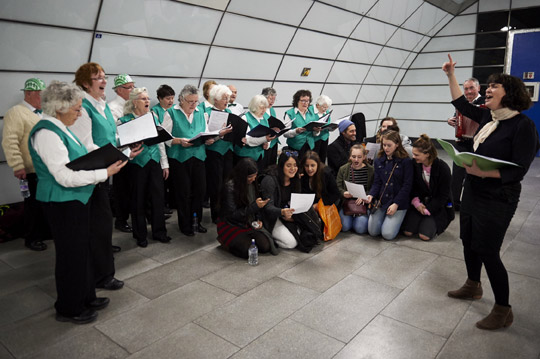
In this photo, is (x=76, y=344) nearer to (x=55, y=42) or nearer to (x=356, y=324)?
(x=356, y=324)

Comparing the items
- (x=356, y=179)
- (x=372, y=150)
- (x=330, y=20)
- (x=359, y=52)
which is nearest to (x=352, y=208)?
(x=356, y=179)

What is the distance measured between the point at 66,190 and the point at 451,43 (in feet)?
44.7

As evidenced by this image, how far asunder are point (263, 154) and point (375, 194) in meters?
1.77

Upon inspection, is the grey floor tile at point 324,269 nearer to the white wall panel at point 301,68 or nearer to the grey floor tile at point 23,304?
the grey floor tile at point 23,304

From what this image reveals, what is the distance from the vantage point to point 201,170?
5191mm

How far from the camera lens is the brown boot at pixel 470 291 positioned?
3504mm

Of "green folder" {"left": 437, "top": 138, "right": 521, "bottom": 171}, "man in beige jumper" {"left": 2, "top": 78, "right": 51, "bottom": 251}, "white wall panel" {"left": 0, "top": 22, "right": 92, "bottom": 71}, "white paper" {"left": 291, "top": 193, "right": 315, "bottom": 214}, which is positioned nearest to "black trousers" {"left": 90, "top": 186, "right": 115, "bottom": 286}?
"man in beige jumper" {"left": 2, "top": 78, "right": 51, "bottom": 251}

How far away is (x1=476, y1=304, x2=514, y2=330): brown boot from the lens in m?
3.07

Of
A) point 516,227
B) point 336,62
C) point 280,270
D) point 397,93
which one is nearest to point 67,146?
point 280,270

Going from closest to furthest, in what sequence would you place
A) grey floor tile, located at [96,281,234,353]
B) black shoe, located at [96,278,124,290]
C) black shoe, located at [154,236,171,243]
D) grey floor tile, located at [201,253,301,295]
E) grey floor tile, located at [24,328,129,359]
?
grey floor tile, located at [24,328,129,359]
grey floor tile, located at [96,281,234,353]
black shoe, located at [96,278,124,290]
grey floor tile, located at [201,253,301,295]
black shoe, located at [154,236,171,243]

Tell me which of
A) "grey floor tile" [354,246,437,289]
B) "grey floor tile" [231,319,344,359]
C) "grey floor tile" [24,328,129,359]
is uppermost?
"grey floor tile" [24,328,129,359]

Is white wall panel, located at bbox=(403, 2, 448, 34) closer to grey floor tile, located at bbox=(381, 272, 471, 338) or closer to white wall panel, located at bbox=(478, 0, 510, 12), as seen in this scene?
white wall panel, located at bbox=(478, 0, 510, 12)

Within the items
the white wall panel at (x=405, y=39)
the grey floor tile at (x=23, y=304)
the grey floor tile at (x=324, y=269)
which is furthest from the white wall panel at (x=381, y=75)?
the grey floor tile at (x=23, y=304)

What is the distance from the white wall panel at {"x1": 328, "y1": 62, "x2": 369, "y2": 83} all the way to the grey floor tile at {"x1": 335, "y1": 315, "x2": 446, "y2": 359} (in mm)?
8632
